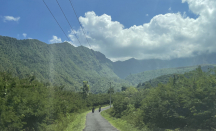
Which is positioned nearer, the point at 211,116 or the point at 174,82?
the point at 211,116

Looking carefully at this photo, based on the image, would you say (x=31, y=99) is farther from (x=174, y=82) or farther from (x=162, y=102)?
(x=174, y=82)

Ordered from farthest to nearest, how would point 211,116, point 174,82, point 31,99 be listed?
point 174,82 → point 31,99 → point 211,116

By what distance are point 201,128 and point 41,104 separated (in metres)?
Result: 11.2

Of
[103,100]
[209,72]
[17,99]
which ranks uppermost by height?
[209,72]

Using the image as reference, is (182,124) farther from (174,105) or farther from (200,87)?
(200,87)

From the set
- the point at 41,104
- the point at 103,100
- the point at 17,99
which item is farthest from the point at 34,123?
the point at 103,100

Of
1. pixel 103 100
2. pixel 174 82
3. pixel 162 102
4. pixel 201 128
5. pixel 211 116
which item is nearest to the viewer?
pixel 211 116

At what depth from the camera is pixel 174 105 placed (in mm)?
12070

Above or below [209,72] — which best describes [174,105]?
below

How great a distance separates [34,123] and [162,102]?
33.3ft

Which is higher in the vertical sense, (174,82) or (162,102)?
(174,82)

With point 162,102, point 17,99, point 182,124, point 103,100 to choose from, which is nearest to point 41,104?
point 17,99

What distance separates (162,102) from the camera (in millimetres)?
13109

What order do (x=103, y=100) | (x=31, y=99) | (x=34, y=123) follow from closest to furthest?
(x=31, y=99), (x=34, y=123), (x=103, y=100)
